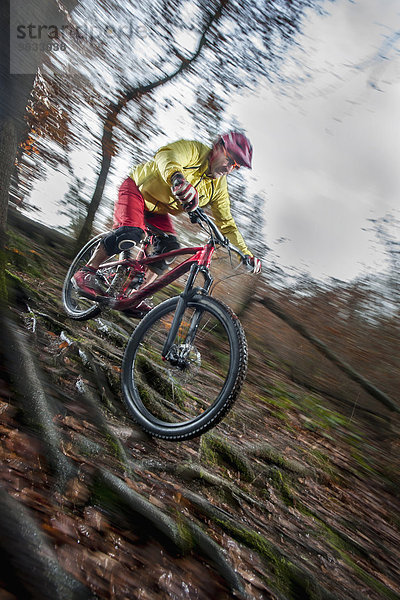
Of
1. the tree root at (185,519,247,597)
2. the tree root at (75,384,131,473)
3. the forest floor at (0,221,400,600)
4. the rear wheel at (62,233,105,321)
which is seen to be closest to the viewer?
the forest floor at (0,221,400,600)

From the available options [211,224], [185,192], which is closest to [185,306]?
[211,224]

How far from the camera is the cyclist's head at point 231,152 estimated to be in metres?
2.38

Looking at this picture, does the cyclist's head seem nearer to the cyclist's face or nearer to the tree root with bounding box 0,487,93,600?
the cyclist's face

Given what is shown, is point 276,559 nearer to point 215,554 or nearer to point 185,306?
point 215,554

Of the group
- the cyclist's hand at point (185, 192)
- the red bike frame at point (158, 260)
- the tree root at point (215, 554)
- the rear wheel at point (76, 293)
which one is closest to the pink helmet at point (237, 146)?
the cyclist's hand at point (185, 192)

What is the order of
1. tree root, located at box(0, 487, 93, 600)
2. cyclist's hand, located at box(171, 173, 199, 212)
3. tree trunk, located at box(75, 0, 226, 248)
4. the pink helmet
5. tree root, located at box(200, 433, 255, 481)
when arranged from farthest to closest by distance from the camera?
tree trunk, located at box(75, 0, 226, 248), the pink helmet, tree root, located at box(200, 433, 255, 481), cyclist's hand, located at box(171, 173, 199, 212), tree root, located at box(0, 487, 93, 600)

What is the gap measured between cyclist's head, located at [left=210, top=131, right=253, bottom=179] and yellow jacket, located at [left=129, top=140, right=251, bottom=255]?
0.07m

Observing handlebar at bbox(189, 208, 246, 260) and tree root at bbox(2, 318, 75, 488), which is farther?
handlebar at bbox(189, 208, 246, 260)

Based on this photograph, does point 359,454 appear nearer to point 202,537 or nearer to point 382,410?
point 382,410

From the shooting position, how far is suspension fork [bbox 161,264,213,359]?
7.34ft

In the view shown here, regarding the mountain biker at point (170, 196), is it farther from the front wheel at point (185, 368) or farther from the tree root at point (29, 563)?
the tree root at point (29, 563)

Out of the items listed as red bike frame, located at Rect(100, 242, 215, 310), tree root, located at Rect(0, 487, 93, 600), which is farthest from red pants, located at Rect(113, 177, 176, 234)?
tree root, located at Rect(0, 487, 93, 600)

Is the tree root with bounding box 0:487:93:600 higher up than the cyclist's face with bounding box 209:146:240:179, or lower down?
lower down

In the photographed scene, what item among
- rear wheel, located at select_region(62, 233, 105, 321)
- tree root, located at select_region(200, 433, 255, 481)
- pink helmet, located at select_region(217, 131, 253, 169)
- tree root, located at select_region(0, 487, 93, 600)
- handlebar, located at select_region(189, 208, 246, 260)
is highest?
pink helmet, located at select_region(217, 131, 253, 169)
